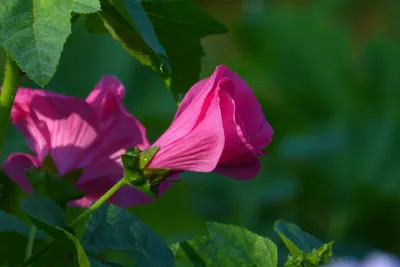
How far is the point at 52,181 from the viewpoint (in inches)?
25.8

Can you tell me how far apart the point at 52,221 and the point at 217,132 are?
10 centimetres

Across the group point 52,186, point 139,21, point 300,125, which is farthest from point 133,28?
point 300,125

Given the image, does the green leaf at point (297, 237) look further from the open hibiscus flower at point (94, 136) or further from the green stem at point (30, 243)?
the green stem at point (30, 243)

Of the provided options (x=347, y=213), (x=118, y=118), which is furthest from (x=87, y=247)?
(x=347, y=213)

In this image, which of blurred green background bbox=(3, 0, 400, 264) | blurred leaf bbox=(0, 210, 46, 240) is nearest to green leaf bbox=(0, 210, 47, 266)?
blurred leaf bbox=(0, 210, 46, 240)

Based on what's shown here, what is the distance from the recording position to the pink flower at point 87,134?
2.20 feet

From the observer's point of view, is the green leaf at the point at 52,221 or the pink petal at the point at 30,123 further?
the pink petal at the point at 30,123

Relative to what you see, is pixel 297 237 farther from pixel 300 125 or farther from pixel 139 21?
pixel 300 125

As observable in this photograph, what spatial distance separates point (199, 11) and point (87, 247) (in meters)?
0.18

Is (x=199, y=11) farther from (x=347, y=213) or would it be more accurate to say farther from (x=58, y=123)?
(x=347, y=213)

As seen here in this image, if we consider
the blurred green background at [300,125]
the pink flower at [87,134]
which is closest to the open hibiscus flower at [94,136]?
the pink flower at [87,134]

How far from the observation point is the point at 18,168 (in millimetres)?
680

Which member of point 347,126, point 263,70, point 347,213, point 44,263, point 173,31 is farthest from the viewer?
point 263,70

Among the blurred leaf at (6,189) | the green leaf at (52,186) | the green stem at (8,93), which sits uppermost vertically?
the green stem at (8,93)
